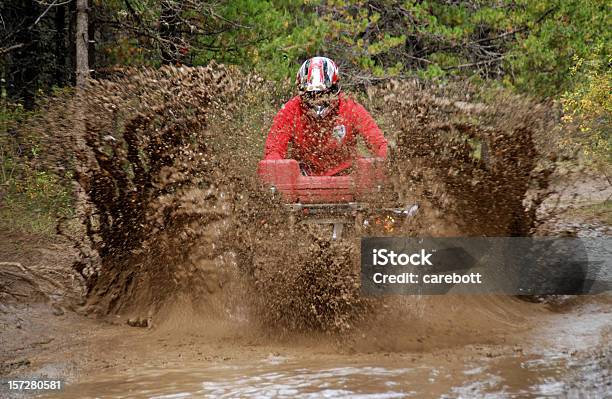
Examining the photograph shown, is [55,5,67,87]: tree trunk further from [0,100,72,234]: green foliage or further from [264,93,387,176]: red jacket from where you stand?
[264,93,387,176]: red jacket

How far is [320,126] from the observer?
9031 millimetres

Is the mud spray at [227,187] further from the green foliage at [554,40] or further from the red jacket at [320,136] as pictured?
the green foliage at [554,40]

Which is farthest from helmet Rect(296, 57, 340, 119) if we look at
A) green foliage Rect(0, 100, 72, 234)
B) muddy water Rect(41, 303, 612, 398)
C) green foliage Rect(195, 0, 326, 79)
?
green foliage Rect(195, 0, 326, 79)

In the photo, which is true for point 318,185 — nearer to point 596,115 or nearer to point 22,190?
point 22,190

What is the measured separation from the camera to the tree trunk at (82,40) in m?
12.4

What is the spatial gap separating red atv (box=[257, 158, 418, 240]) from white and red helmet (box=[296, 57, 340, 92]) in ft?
4.02

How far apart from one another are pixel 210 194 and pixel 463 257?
2603 mm

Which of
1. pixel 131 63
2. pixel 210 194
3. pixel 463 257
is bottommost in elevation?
pixel 463 257

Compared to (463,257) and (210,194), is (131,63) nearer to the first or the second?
(210,194)

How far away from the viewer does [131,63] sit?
46.9 feet

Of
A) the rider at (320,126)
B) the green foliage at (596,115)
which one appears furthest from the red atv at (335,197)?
the green foliage at (596,115)

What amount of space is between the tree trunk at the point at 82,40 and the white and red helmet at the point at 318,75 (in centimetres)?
487

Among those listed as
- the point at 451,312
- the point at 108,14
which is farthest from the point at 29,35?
the point at 451,312

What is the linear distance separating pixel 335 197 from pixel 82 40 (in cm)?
640
